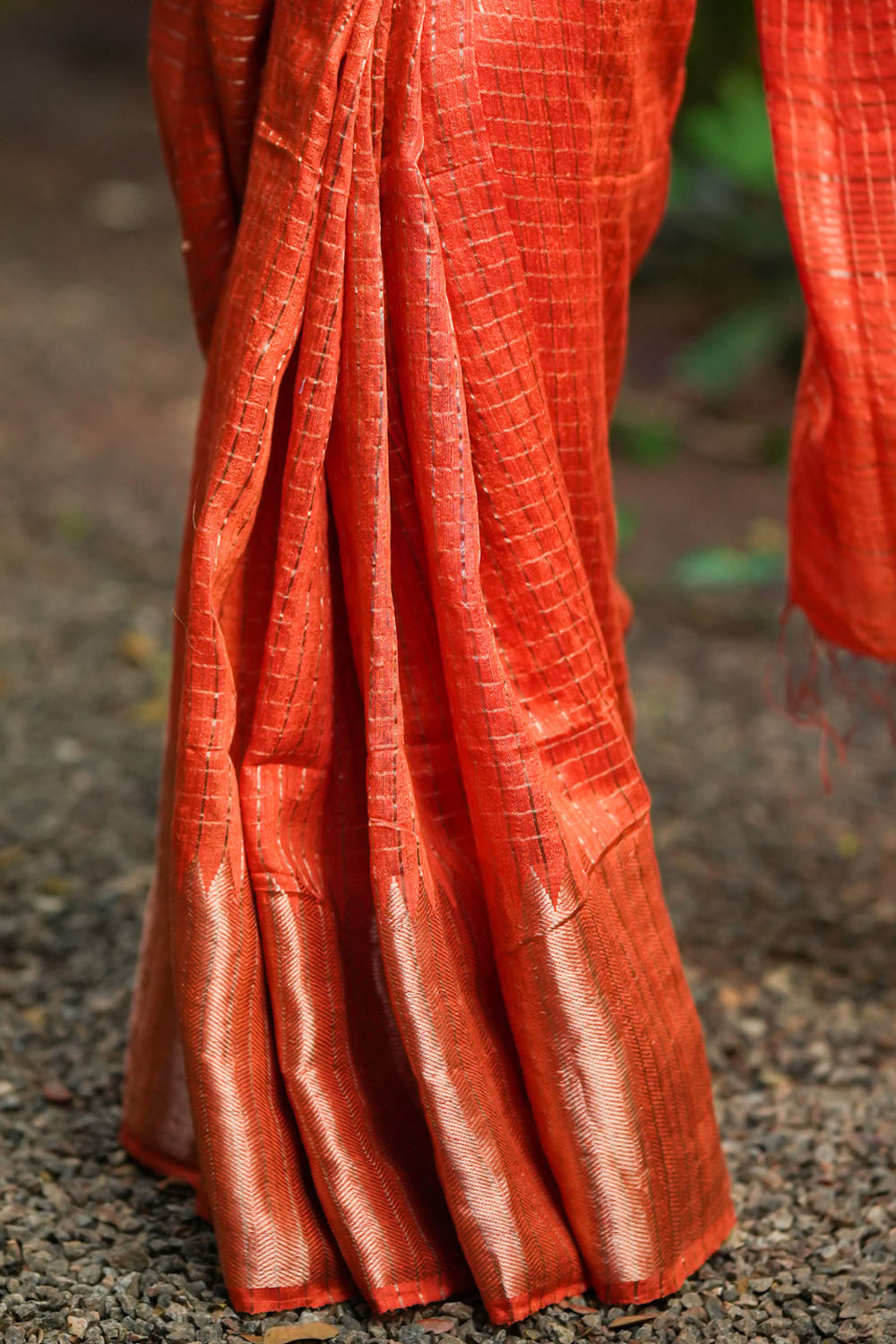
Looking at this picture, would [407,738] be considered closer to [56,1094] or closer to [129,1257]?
[129,1257]

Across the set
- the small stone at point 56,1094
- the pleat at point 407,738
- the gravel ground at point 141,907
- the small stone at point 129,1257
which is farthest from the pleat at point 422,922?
the small stone at point 56,1094

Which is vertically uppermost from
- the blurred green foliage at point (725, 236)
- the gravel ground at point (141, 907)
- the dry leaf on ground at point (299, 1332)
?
the blurred green foliage at point (725, 236)

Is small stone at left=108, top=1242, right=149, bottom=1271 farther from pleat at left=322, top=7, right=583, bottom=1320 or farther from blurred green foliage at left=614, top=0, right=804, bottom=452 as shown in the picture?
blurred green foliage at left=614, top=0, right=804, bottom=452

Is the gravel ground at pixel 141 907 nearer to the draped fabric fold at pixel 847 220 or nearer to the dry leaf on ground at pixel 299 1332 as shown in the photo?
the dry leaf on ground at pixel 299 1332

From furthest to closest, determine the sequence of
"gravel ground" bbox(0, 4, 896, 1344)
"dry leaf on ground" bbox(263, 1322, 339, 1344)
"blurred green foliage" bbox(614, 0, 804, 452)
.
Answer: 1. "blurred green foliage" bbox(614, 0, 804, 452)
2. "gravel ground" bbox(0, 4, 896, 1344)
3. "dry leaf on ground" bbox(263, 1322, 339, 1344)

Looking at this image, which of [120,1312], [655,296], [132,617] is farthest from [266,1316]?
[655,296]

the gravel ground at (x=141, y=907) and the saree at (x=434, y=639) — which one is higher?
the saree at (x=434, y=639)

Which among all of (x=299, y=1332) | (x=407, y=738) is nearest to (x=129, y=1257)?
(x=299, y=1332)

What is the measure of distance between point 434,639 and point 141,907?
43.5 inches

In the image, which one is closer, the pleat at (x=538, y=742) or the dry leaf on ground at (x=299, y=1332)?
the pleat at (x=538, y=742)

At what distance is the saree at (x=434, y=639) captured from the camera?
1291 mm

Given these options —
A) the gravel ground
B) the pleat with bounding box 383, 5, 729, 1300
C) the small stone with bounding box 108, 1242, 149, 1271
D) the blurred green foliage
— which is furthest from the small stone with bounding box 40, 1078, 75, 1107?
the blurred green foliage

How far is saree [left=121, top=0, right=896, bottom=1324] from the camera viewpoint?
1291 mm

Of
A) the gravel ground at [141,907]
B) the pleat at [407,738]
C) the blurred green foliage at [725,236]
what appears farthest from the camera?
the blurred green foliage at [725,236]
